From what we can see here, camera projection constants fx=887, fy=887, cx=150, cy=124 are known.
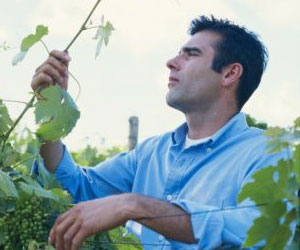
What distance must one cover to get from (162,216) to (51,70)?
894 millimetres

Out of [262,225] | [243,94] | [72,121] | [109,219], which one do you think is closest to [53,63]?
[72,121]

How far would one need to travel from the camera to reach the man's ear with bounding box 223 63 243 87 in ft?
13.8

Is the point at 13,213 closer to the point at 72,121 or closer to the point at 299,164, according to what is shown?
the point at 72,121

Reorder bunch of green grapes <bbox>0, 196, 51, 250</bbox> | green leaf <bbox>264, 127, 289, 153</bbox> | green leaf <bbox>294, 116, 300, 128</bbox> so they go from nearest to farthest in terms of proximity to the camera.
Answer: green leaf <bbox>264, 127, 289, 153</bbox> → green leaf <bbox>294, 116, 300, 128</bbox> → bunch of green grapes <bbox>0, 196, 51, 250</bbox>

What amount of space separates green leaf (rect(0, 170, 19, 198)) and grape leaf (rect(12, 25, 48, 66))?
0.55 m

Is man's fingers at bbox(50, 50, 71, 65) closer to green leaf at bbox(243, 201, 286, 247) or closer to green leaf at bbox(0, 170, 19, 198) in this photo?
green leaf at bbox(0, 170, 19, 198)

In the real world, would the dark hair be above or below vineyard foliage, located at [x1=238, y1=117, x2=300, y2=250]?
above

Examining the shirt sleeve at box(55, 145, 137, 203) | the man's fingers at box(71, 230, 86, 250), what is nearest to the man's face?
the shirt sleeve at box(55, 145, 137, 203)

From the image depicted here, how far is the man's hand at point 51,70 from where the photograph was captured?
135 inches

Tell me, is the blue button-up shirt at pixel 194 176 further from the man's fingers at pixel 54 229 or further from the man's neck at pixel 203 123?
the man's fingers at pixel 54 229

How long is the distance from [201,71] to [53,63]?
2.98 feet

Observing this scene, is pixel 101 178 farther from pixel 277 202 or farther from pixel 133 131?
pixel 133 131

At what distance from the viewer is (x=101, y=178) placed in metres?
4.04

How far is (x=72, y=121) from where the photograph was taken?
11.2ft
